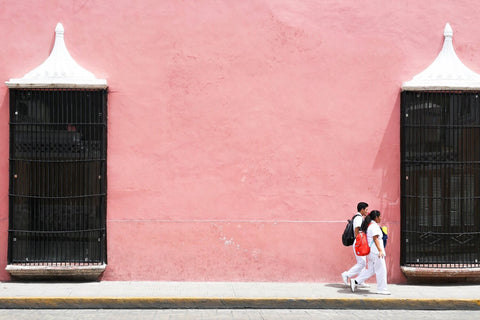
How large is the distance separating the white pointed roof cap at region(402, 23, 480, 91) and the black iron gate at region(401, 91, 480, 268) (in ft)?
0.50

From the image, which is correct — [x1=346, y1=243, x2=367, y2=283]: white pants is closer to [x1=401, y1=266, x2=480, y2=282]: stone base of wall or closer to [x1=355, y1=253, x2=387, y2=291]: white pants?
[x1=355, y1=253, x2=387, y2=291]: white pants

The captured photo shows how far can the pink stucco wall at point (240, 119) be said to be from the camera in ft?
32.4

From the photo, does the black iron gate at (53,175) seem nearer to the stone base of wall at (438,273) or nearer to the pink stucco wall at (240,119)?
the pink stucco wall at (240,119)

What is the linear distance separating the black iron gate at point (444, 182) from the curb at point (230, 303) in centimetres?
127

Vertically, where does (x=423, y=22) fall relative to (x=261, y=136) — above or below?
above

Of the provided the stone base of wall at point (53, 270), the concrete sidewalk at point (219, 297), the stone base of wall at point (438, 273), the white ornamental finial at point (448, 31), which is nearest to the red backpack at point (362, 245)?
the concrete sidewalk at point (219, 297)

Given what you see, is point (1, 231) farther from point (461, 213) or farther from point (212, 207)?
point (461, 213)

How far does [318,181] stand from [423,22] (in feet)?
9.70

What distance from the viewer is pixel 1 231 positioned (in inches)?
385

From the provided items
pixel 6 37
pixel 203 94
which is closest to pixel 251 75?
pixel 203 94

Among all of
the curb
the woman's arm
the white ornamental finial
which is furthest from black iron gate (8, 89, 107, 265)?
the white ornamental finial

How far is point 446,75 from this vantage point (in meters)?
9.83

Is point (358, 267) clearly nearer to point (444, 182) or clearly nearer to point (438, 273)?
point (438, 273)

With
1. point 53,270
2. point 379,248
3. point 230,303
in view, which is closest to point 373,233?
point 379,248
